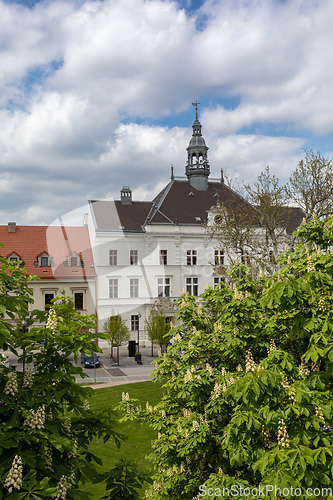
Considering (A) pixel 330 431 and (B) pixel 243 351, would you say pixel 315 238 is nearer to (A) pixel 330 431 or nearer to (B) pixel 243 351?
(B) pixel 243 351

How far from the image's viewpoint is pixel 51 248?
47.2m

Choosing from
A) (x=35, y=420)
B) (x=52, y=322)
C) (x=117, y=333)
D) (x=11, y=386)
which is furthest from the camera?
(x=117, y=333)

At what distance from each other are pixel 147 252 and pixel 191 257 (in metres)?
5.14

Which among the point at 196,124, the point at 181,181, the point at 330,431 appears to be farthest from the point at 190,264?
the point at 330,431

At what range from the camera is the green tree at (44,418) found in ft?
15.7

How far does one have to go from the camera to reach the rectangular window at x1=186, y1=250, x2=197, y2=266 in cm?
4909

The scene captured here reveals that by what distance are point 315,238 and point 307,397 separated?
156 inches

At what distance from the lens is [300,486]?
5.49 meters

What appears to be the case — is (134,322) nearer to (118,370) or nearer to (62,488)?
(118,370)

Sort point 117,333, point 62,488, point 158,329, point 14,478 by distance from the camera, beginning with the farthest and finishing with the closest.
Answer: point 158,329, point 117,333, point 62,488, point 14,478

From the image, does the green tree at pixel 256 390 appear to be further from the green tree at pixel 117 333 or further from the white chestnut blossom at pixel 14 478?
the green tree at pixel 117 333

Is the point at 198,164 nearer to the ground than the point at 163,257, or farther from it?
farther from it

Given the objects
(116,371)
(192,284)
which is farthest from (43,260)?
(192,284)

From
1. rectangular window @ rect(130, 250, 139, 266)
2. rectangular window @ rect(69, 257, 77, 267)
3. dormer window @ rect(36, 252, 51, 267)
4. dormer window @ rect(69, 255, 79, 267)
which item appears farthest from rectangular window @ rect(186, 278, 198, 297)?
dormer window @ rect(36, 252, 51, 267)
